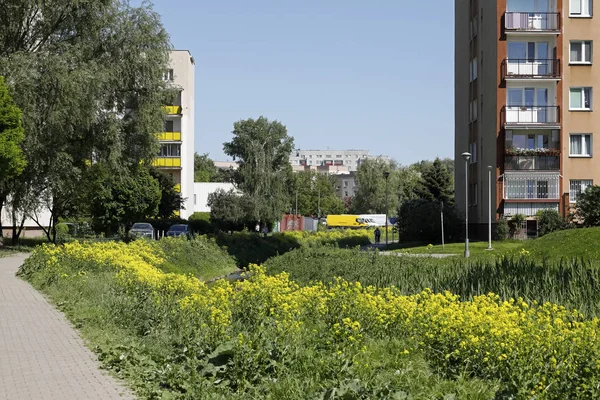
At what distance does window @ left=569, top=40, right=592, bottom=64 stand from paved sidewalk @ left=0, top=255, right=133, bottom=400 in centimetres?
4061

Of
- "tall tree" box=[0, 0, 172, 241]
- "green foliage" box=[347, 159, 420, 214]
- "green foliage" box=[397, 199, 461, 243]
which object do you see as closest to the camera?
"tall tree" box=[0, 0, 172, 241]

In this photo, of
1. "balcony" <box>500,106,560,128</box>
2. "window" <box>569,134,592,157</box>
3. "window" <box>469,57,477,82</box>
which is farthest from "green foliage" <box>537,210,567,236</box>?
"window" <box>469,57,477,82</box>

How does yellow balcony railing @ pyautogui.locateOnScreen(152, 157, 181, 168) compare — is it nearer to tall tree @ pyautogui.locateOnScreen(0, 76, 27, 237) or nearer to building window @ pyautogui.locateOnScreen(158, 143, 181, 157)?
building window @ pyautogui.locateOnScreen(158, 143, 181, 157)

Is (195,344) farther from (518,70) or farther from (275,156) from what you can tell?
(275,156)

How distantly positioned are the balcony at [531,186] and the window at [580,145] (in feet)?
6.17

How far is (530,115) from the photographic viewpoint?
50.4 meters

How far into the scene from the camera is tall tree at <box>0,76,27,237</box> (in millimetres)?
34750

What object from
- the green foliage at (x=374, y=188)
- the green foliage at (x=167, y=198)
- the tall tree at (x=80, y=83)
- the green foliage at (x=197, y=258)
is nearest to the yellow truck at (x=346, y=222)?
the green foliage at (x=374, y=188)

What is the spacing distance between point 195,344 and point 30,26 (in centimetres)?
3495

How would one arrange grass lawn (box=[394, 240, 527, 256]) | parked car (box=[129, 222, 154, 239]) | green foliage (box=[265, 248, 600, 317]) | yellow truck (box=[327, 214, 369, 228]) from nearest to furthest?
green foliage (box=[265, 248, 600, 317]) → grass lawn (box=[394, 240, 527, 256]) → parked car (box=[129, 222, 154, 239]) → yellow truck (box=[327, 214, 369, 228])

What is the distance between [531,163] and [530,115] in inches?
107

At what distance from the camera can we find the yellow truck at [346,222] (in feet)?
390

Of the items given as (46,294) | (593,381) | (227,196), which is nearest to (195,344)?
(593,381)

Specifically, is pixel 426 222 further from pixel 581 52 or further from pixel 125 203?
pixel 125 203
